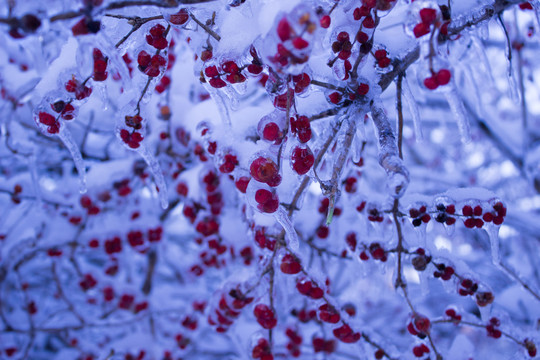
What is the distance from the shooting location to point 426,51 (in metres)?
1.07

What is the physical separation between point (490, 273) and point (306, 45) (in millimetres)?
6586

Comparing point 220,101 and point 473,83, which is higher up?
point 473,83

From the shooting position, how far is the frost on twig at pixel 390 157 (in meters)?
1.22

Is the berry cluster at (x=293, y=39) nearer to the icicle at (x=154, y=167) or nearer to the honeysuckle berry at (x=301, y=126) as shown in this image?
the honeysuckle berry at (x=301, y=126)

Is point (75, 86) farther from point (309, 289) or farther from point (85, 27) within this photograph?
point (309, 289)

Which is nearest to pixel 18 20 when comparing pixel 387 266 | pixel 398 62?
pixel 398 62

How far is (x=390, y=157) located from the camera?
4.20 feet

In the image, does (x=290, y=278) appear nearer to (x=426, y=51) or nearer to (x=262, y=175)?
(x=262, y=175)

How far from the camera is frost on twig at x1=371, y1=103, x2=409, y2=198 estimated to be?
47.9 inches

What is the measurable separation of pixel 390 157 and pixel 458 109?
0.27 meters

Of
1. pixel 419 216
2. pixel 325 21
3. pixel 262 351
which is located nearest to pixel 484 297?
pixel 419 216

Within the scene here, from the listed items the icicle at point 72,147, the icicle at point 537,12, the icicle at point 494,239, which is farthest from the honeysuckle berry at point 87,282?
the icicle at point 537,12

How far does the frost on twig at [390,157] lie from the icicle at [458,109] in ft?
0.70

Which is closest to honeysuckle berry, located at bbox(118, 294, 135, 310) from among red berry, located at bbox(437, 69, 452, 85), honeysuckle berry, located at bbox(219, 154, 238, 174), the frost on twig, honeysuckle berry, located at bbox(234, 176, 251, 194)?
honeysuckle berry, located at bbox(219, 154, 238, 174)
